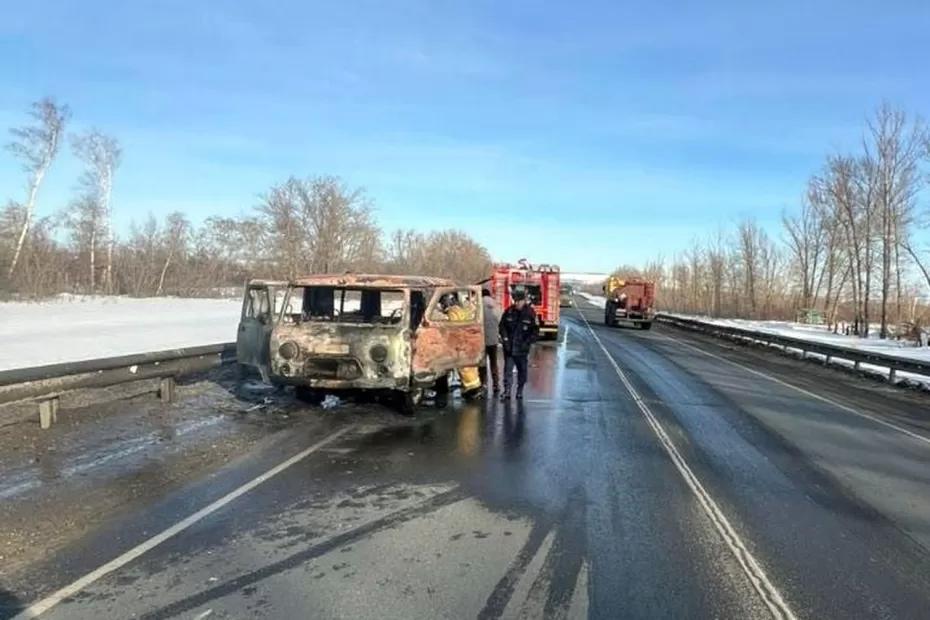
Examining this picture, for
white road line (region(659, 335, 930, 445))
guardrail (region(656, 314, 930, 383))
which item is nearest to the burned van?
white road line (region(659, 335, 930, 445))

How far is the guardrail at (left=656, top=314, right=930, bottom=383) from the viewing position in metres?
19.2

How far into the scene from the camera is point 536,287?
1169 inches

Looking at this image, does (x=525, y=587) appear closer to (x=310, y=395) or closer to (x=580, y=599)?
(x=580, y=599)

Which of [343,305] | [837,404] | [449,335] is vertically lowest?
[837,404]

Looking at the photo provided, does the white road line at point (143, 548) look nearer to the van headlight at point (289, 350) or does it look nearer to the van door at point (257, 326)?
the van headlight at point (289, 350)

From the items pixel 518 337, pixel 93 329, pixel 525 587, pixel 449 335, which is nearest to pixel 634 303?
pixel 93 329

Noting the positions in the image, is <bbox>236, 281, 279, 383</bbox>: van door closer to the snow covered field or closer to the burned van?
the burned van

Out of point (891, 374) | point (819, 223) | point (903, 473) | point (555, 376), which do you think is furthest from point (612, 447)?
point (819, 223)

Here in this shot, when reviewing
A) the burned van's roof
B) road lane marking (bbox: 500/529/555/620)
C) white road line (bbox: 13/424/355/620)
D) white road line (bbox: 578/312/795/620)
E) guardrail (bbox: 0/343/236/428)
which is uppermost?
the burned van's roof

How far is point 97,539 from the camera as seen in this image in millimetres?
5543

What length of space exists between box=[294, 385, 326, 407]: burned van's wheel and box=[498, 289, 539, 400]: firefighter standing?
3.05m

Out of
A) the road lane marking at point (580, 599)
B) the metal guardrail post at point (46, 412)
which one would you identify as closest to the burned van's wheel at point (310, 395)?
the metal guardrail post at point (46, 412)

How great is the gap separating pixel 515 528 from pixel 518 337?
784 cm

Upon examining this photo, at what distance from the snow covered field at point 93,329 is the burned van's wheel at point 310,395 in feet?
20.3
